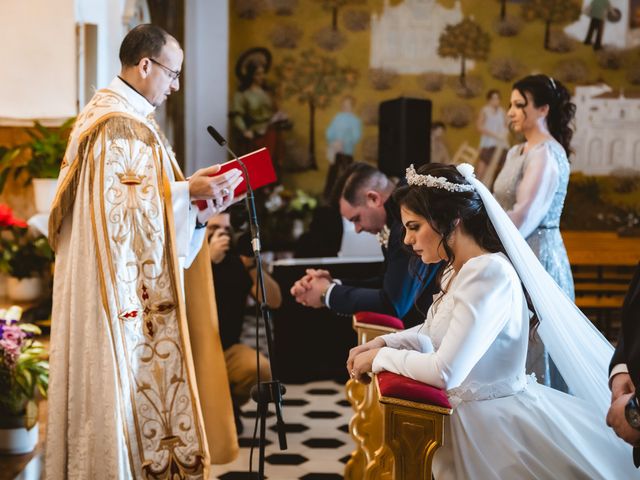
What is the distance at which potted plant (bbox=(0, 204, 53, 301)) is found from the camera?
520cm

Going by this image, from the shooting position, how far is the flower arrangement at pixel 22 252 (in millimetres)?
5188

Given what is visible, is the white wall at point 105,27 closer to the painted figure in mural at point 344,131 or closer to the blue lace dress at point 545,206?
the blue lace dress at point 545,206

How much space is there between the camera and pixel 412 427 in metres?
2.41

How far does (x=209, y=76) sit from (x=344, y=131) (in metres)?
2.05

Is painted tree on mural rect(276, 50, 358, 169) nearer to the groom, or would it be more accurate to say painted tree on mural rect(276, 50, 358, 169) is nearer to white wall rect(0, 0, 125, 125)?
white wall rect(0, 0, 125, 125)

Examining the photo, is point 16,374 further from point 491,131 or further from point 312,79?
point 491,131

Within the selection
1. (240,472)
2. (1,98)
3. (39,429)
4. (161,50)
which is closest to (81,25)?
(1,98)

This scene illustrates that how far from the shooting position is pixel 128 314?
3473 millimetres

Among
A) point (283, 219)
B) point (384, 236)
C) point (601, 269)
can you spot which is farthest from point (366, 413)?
point (283, 219)

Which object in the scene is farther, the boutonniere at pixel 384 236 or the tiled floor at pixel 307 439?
the tiled floor at pixel 307 439

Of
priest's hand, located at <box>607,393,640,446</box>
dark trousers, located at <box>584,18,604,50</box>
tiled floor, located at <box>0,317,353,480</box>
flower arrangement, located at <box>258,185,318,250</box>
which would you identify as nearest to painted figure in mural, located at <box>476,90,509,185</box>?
dark trousers, located at <box>584,18,604,50</box>

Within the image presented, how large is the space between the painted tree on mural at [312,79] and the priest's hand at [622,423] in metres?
9.84

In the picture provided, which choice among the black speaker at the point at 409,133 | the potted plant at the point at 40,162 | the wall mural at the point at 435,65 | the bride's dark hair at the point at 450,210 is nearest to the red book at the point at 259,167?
the bride's dark hair at the point at 450,210

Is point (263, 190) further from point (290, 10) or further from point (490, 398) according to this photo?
point (490, 398)
